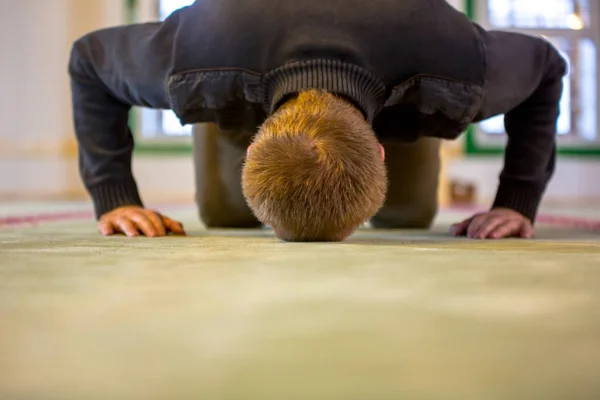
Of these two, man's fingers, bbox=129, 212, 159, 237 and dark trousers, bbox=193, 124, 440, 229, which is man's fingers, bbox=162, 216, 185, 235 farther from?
dark trousers, bbox=193, 124, 440, 229

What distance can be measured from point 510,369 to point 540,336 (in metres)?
0.05

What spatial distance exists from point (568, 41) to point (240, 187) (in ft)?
10.7

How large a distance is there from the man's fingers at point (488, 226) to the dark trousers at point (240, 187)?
0.36 meters

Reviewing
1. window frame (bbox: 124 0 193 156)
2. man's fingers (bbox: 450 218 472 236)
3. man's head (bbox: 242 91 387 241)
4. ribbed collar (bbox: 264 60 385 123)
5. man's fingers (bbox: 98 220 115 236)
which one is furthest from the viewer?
window frame (bbox: 124 0 193 156)

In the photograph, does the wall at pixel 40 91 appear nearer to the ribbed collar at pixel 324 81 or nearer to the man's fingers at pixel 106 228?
the man's fingers at pixel 106 228

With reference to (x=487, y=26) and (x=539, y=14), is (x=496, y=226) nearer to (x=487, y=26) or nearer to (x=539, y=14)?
(x=487, y=26)

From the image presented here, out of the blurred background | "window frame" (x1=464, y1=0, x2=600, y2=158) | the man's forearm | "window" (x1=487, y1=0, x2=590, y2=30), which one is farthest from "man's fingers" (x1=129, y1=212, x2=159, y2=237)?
"window" (x1=487, y1=0, x2=590, y2=30)

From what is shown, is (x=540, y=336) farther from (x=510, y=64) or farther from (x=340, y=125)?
(x=510, y=64)

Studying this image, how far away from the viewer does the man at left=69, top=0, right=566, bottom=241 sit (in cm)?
78

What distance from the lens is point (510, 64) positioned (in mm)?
1047

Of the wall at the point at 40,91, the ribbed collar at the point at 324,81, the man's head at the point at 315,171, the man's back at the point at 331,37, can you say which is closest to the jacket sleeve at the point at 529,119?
the man's back at the point at 331,37

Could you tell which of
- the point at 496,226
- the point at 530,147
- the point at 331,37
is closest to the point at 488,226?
the point at 496,226

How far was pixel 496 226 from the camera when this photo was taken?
1.22m

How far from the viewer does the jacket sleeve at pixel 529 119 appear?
1099 mm
